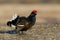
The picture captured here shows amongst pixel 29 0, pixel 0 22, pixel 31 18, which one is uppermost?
pixel 31 18

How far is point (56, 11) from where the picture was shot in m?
15.5

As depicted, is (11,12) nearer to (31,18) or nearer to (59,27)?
(59,27)

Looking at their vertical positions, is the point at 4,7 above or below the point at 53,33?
below

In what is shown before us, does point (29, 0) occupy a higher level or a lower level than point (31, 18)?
lower

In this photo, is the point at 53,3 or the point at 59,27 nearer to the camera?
the point at 59,27

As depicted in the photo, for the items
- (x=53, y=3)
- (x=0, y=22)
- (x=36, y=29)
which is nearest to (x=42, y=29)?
(x=36, y=29)

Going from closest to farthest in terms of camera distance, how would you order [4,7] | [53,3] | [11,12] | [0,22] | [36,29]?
1. [36,29]
2. [0,22]
3. [11,12]
4. [4,7]
5. [53,3]

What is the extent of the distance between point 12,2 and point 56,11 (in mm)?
3568

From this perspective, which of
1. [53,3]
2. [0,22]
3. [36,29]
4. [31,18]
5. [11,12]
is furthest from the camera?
[53,3]

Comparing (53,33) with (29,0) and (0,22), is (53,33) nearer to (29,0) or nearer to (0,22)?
(0,22)

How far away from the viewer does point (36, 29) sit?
33.1 ft

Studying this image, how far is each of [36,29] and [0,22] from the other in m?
1.86

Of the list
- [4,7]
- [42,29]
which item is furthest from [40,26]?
[4,7]

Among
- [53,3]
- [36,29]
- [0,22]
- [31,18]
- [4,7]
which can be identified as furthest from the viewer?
[53,3]
